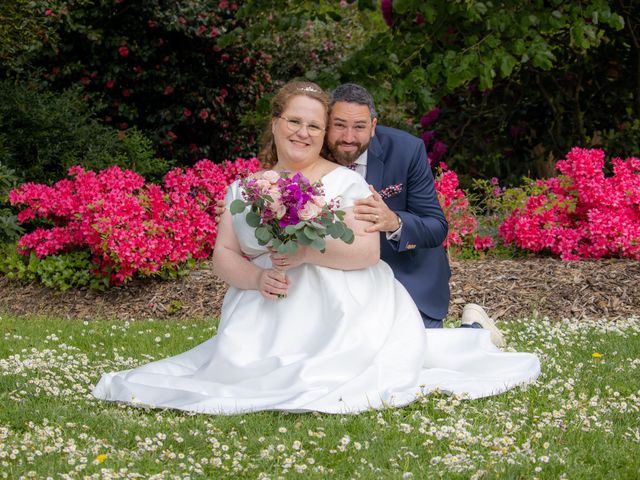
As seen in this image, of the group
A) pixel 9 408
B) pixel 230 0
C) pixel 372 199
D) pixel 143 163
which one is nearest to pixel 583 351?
pixel 372 199

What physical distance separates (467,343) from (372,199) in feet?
3.27

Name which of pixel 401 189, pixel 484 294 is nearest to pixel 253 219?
pixel 401 189

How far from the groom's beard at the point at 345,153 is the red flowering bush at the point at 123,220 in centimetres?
308

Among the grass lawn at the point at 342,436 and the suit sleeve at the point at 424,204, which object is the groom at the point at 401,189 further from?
the grass lawn at the point at 342,436

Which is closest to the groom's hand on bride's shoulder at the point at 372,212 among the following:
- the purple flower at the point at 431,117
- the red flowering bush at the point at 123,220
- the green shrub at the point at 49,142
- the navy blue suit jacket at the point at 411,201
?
the navy blue suit jacket at the point at 411,201

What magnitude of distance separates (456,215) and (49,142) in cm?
424

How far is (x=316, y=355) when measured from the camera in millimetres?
4230

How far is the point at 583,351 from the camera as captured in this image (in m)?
5.43

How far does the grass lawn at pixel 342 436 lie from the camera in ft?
11.0

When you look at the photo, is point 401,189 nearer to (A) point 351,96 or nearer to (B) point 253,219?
(A) point 351,96

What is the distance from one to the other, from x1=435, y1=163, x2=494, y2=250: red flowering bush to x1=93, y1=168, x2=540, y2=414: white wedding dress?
341cm

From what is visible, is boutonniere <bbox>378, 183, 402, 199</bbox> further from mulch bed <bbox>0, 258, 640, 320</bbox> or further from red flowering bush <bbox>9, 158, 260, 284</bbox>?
red flowering bush <bbox>9, 158, 260, 284</bbox>

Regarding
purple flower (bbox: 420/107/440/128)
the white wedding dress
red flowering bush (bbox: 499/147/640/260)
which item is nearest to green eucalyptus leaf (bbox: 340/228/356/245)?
the white wedding dress

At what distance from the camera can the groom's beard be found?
4652 mm
